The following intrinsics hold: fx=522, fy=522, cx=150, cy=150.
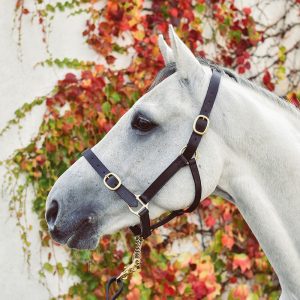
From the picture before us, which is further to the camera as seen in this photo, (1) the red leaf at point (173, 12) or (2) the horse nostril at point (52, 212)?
(1) the red leaf at point (173, 12)

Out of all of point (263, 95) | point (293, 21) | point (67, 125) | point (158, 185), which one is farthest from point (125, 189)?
point (293, 21)

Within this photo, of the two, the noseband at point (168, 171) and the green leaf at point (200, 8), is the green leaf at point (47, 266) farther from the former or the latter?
the green leaf at point (200, 8)

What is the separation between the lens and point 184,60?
170cm

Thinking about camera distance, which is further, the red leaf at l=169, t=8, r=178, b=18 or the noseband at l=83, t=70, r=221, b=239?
the red leaf at l=169, t=8, r=178, b=18

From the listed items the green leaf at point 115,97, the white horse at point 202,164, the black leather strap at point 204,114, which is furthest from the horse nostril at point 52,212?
the green leaf at point 115,97

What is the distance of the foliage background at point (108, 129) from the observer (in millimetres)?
3494

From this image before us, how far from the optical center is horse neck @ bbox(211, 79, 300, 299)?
167 cm

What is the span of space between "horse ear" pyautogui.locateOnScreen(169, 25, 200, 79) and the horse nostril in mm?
606

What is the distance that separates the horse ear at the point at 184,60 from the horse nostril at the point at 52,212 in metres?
0.61

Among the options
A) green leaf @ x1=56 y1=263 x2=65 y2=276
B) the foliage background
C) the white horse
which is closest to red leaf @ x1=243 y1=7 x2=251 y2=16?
the foliage background

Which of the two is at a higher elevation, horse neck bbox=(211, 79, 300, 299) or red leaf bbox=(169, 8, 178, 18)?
horse neck bbox=(211, 79, 300, 299)

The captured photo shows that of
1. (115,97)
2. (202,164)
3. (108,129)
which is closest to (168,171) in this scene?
(202,164)

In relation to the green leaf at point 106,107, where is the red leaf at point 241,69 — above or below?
above

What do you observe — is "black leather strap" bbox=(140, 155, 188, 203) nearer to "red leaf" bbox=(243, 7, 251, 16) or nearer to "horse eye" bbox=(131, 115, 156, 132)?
"horse eye" bbox=(131, 115, 156, 132)
